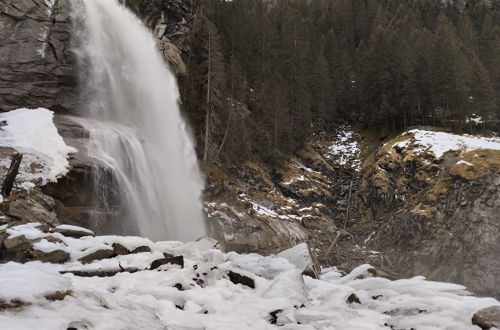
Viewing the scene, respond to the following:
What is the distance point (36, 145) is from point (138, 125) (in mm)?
9519

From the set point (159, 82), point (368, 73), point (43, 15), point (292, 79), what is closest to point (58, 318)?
point (43, 15)

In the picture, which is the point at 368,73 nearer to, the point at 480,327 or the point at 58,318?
the point at 480,327

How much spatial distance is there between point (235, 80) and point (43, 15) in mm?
19971

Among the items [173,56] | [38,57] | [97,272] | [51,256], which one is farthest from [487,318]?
[173,56]

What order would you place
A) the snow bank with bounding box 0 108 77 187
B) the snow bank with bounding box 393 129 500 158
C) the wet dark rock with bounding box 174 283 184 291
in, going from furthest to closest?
the snow bank with bounding box 393 129 500 158 < the snow bank with bounding box 0 108 77 187 < the wet dark rock with bounding box 174 283 184 291

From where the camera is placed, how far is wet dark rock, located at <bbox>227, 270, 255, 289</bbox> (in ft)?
33.0

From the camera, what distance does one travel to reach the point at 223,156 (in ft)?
115

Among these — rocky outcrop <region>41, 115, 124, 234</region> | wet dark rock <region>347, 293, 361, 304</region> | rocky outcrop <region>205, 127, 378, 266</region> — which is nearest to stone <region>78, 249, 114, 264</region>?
wet dark rock <region>347, 293, 361, 304</region>

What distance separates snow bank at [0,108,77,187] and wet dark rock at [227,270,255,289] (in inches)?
417

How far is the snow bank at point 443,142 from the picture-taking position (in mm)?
30164

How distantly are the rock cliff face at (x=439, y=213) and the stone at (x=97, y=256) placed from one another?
65.7ft

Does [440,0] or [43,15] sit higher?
[440,0]

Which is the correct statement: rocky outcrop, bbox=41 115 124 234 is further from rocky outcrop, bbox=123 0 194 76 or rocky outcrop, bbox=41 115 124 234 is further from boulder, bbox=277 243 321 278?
rocky outcrop, bbox=123 0 194 76

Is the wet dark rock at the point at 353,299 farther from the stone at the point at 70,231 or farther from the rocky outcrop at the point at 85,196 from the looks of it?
the rocky outcrop at the point at 85,196
